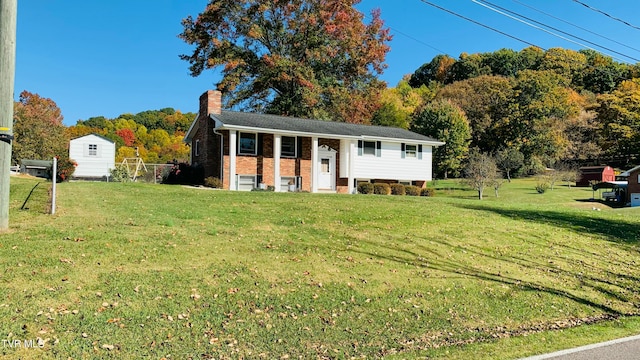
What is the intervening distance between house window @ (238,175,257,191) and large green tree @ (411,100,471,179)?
27.6 meters

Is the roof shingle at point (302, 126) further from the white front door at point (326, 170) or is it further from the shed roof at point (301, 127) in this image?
the white front door at point (326, 170)

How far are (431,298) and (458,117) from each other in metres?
42.9

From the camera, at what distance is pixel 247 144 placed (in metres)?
23.5

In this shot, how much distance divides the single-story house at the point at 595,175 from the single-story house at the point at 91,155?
4382cm

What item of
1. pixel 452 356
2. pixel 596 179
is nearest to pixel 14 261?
pixel 452 356

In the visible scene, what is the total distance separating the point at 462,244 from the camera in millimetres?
9914

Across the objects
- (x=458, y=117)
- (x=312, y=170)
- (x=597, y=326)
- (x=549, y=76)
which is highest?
(x=549, y=76)

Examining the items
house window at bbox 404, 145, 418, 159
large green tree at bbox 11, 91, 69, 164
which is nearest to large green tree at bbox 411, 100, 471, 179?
house window at bbox 404, 145, 418, 159

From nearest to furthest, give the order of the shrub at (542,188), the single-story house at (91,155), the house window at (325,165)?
the house window at (325,165) → the single-story house at (91,155) → the shrub at (542,188)

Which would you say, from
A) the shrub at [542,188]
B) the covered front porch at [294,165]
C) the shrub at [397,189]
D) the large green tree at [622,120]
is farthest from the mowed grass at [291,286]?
the large green tree at [622,120]

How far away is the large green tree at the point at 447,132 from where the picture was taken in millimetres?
45844

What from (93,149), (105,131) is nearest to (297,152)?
(93,149)

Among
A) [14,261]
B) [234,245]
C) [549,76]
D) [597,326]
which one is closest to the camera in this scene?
[14,261]

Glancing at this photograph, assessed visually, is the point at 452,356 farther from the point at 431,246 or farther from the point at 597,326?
the point at 431,246
